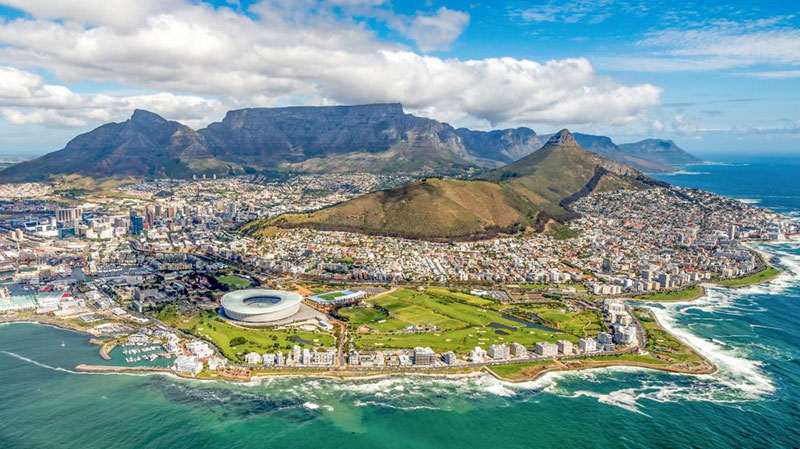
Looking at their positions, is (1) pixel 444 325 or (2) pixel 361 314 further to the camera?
(2) pixel 361 314

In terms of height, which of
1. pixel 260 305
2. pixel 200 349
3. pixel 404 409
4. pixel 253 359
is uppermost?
pixel 260 305

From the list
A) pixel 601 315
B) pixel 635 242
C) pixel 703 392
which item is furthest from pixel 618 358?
pixel 635 242

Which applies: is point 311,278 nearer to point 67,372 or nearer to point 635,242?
point 67,372

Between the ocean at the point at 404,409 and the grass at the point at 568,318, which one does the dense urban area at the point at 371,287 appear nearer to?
the grass at the point at 568,318

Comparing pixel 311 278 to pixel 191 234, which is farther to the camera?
pixel 191 234

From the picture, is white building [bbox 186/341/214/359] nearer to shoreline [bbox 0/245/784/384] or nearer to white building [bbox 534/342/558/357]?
shoreline [bbox 0/245/784/384]

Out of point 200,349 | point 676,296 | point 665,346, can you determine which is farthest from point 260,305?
point 676,296

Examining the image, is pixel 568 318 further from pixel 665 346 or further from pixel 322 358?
pixel 322 358
